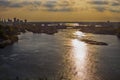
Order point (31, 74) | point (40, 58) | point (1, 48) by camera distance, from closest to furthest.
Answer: point (31, 74), point (40, 58), point (1, 48)

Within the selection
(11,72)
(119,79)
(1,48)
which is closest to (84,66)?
(119,79)

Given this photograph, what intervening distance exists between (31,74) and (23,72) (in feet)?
5.83

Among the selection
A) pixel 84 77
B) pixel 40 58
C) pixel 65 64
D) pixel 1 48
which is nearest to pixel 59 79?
pixel 84 77

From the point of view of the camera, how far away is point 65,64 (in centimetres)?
4225

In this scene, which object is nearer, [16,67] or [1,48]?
[16,67]

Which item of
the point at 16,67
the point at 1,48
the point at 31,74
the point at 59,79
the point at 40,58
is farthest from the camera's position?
the point at 1,48

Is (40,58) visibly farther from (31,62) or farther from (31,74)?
(31,74)

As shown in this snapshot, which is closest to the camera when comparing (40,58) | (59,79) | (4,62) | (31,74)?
(59,79)

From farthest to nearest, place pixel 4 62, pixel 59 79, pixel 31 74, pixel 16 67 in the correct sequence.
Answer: pixel 4 62 < pixel 16 67 < pixel 31 74 < pixel 59 79

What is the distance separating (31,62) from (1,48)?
2162cm

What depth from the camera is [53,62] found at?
44.3 m

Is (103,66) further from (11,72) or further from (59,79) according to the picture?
(11,72)

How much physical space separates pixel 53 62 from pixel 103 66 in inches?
346

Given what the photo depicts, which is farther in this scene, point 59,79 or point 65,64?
point 65,64
